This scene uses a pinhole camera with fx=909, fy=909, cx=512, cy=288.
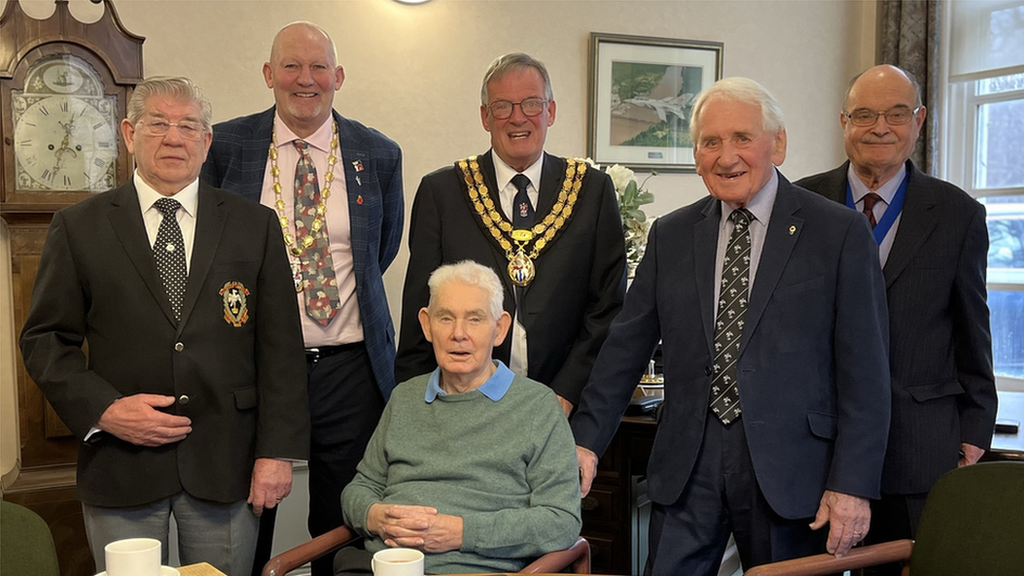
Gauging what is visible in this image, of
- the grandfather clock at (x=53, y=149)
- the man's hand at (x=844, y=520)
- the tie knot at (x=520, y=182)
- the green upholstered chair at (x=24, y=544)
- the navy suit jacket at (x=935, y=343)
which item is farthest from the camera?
the grandfather clock at (x=53, y=149)

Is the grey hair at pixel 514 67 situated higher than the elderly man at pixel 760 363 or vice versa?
the grey hair at pixel 514 67

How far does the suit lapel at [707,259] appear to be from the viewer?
6.86 ft

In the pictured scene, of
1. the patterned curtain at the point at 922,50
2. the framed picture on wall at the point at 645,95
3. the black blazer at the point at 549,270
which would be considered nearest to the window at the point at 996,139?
the patterned curtain at the point at 922,50

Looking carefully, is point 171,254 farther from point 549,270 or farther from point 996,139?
point 996,139

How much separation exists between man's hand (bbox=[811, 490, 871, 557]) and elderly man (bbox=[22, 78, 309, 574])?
124 cm

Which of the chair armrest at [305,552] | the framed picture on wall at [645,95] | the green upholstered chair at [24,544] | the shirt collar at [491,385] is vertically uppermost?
the framed picture on wall at [645,95]

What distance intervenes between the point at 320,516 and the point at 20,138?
1.77m

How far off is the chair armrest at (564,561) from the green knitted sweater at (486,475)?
2 cm

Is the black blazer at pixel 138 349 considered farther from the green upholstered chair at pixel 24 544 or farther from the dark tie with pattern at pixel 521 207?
the dark tie with pattern at pixel 521 207

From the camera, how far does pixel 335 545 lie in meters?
2.18

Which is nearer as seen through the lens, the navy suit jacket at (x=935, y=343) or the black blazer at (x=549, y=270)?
→ the navy suit jacket at (x=935, y=343)

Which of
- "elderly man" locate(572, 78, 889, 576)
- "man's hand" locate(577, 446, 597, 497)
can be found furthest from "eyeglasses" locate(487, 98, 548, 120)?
"man's hand" locate(577, 446, 597, 497)

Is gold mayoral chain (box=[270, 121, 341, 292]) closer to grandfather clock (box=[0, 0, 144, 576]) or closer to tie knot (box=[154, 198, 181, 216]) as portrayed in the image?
tie knot (box=[154, 198, 181, 216])

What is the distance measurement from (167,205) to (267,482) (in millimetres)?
711
